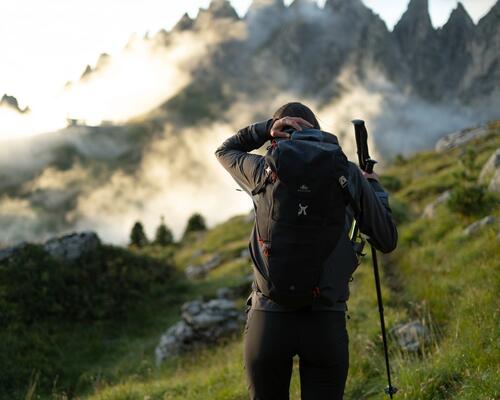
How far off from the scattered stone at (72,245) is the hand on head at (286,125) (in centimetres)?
1307

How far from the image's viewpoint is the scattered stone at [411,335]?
670cm

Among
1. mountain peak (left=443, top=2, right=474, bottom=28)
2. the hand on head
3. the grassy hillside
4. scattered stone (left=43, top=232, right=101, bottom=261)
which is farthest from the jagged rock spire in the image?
the hand on head

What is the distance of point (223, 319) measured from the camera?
40.8ft

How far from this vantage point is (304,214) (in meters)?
2.96

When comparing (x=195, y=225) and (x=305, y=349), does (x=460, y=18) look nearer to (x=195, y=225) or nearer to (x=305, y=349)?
(x=195, y=225)

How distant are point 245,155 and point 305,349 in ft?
5.16

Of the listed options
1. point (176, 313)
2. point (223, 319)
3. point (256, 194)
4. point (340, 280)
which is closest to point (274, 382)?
point (340, 280)

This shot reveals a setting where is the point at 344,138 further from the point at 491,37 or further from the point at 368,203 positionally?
the point at 368,203

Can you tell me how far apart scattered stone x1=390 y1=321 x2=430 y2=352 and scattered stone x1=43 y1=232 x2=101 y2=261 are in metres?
11.0

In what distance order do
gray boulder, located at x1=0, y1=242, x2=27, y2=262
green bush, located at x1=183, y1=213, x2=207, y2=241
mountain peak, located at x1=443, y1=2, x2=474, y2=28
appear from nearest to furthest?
gray boulder, located at x1=0, y1=242, x2=27, y2=262
green bush, located at x1=183, y1=213, x2=207, y2=241
mountain peak, located at x1=443, y1=2, x2=474, y2=28

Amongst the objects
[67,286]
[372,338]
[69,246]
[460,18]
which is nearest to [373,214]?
[372,338]

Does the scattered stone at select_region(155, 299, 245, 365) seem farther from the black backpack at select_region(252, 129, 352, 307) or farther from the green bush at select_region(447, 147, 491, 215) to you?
the black backpack at select_region(252, 129, 352, 307)

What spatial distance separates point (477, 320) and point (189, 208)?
634 feet

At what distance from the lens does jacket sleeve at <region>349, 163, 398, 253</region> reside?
310 centimetres
